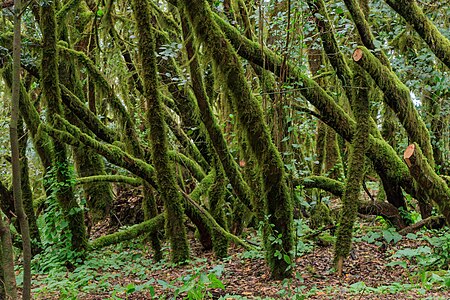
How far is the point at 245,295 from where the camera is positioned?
5.38 metres

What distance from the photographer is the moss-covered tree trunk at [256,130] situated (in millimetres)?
5430

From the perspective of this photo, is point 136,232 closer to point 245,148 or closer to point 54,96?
point 54,96

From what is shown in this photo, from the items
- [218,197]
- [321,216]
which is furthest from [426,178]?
[218,197]

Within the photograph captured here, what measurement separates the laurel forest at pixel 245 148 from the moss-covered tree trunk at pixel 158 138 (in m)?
0.02

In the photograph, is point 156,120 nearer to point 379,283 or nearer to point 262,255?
point 262,255

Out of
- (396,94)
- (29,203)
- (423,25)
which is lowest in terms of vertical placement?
(29,203)

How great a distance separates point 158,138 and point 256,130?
1.77 m

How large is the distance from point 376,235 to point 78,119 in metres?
5.37

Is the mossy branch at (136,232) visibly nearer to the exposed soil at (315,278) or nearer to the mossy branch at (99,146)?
the mossy branch at (99,146)

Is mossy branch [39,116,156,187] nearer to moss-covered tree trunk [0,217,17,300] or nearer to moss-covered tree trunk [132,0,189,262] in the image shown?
moss-covered tree trunk [132,0,189,262]

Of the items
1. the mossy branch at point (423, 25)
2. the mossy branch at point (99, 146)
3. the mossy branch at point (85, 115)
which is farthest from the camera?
the mossy branch at point (85, 115)

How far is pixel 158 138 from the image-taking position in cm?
675

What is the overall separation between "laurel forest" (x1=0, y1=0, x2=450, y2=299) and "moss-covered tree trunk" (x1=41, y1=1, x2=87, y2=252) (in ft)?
0.07

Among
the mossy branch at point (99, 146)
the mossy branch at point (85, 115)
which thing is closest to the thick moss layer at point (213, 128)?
the mossy branch at point (99, 146)
